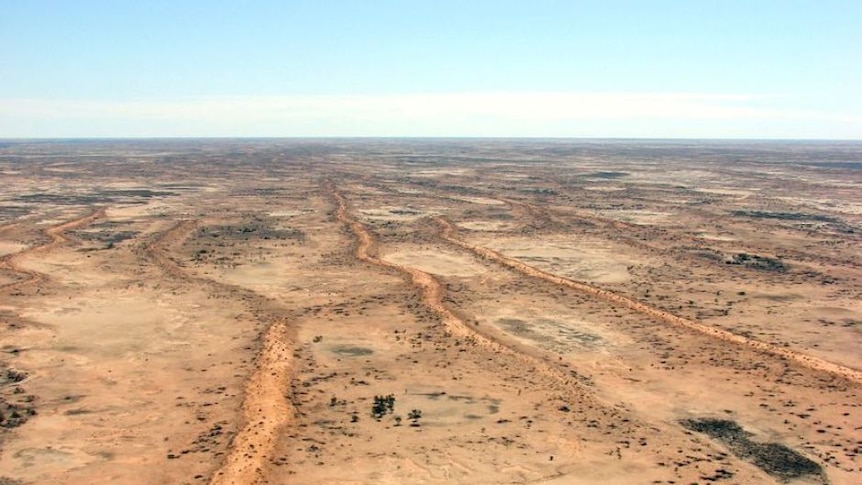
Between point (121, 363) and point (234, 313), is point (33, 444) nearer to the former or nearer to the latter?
point (121, 363)

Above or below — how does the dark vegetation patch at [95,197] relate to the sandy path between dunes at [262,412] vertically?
above

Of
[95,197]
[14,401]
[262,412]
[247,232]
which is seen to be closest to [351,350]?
[262,412]

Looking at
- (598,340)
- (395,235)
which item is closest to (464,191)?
(395,235)

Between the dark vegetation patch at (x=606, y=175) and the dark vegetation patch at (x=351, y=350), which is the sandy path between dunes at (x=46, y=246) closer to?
the dark vegetation patch at (x=351, y=350)

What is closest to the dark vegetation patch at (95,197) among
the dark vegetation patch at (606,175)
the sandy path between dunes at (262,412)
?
the sandy path between dunes at (262,412)

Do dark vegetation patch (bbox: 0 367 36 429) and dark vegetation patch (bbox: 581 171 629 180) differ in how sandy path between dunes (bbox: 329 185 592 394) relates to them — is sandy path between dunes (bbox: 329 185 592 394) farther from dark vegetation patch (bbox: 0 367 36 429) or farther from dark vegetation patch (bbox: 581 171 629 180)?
dark vegetation patch (bbox: 581 171 629 180)

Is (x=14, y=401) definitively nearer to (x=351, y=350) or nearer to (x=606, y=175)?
(x=351, y=350)
